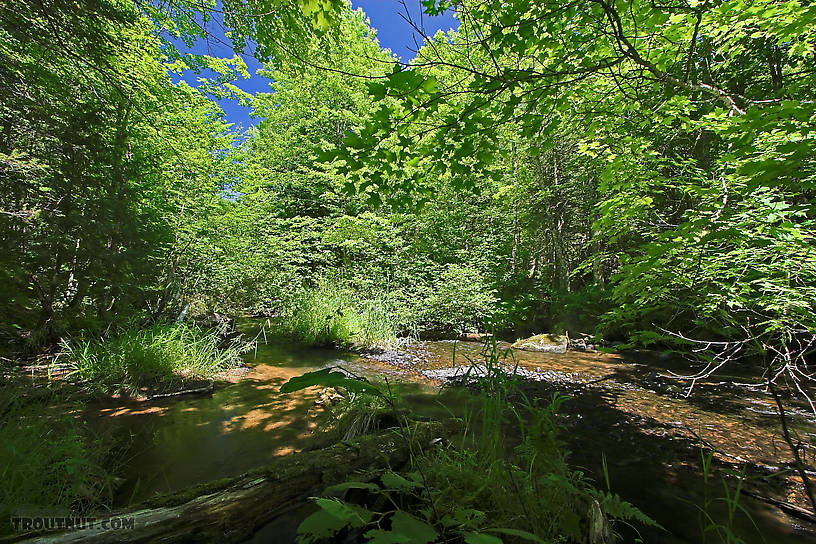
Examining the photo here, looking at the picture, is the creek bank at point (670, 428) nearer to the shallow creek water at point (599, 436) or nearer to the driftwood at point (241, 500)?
the shallow creek water at point (599, 436)

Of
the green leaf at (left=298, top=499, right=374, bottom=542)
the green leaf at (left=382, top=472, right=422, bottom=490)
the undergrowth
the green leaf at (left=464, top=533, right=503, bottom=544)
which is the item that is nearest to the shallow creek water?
the undergrowth

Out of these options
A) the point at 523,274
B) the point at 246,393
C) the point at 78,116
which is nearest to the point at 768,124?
the point at 246,393

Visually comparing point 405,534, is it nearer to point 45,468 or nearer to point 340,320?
point 45,468

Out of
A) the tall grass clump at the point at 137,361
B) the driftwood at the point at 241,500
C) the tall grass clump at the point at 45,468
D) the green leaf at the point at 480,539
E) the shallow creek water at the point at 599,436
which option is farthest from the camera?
the tall grass clump at the point at 137,361

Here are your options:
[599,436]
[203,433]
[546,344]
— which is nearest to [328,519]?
[203,433]

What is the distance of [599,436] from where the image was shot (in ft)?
11.2

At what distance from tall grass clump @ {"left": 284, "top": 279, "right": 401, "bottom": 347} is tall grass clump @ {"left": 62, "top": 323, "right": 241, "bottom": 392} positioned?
358 cm

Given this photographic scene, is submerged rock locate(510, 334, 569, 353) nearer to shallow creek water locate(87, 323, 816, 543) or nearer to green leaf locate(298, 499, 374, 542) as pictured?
shallow creek water locate(87, 323, 816, 543)

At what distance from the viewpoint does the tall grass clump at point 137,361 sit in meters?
4.32

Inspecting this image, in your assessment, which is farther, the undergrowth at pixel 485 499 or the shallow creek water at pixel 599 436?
the shallow creek water at pixel 599 436

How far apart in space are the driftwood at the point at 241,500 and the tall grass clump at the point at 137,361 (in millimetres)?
3856

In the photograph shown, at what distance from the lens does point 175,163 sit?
6898 mm

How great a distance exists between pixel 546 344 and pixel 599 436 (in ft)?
19.0

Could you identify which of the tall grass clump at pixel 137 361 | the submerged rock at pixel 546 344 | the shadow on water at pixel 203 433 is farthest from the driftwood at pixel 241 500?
the submerged rock at pixel 546 344
